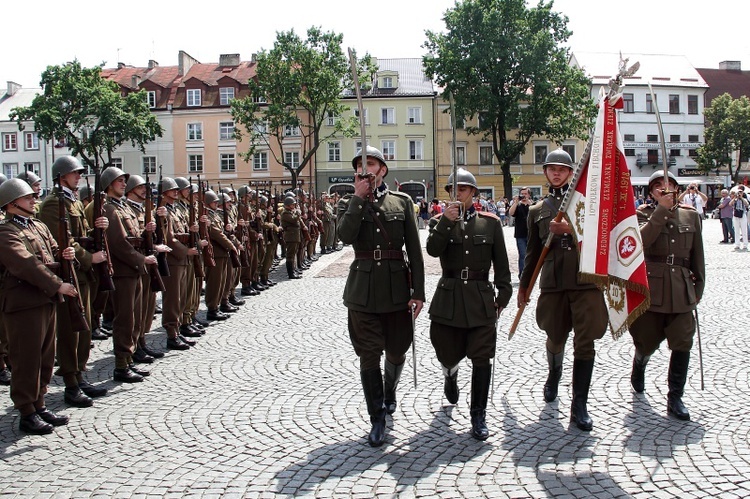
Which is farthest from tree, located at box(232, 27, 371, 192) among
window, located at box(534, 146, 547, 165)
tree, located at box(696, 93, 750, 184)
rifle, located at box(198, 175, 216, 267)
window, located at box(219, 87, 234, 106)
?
rifle, located at box(198, 175, 216, 267)

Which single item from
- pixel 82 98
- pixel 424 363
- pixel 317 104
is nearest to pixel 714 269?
pixel 424 363

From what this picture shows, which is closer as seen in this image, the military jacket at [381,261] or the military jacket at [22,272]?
the military jacket at [381,261]

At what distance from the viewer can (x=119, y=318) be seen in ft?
25.6

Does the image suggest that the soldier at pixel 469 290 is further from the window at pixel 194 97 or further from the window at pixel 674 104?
the window at pixel 674 104

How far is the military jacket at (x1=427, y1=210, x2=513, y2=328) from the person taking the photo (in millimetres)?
5629

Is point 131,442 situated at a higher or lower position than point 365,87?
lower

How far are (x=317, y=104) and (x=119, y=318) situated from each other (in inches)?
1739

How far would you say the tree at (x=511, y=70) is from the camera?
4794cm

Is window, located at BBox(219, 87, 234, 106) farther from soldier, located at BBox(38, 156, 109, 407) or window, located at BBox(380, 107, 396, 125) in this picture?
soldier, located at BBox(38, 156, 109, 407)

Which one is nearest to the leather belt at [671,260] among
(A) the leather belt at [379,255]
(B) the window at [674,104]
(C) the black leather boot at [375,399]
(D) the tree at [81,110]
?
(A) the leather belt at [379,255]

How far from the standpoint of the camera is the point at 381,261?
5699 mm

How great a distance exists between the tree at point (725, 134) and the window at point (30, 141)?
55781mm

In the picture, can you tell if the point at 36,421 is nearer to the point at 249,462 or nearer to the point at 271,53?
the point at 249,462

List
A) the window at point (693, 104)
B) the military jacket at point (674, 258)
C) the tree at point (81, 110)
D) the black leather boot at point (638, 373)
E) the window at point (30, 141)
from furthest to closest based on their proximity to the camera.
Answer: the window at point (693, 104), the window at point (30, 141), the tree at point (81, 110), the black leather boot at point (638, 373), the military jacket at point (674, 258)
